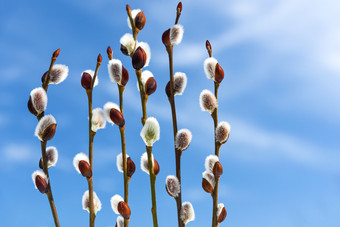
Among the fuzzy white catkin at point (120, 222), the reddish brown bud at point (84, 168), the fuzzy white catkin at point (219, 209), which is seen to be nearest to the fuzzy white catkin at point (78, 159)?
the reddish brown bud at point (84, 168)

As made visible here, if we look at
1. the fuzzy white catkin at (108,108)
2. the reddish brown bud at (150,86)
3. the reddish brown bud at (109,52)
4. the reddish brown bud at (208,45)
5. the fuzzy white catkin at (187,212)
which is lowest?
the fuzzy white catkin at (187,212)

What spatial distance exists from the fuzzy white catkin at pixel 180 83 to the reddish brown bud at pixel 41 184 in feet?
0.84

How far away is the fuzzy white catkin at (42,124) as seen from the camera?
64 centimetres

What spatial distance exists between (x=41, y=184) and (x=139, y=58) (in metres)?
0.25

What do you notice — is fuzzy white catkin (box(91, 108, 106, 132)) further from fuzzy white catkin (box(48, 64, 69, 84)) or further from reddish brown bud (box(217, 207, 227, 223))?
reddish brown bud (box(217, 207, 227, 223))

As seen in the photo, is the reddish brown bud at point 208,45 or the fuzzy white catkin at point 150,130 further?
the reddish brown bud at point 208,45

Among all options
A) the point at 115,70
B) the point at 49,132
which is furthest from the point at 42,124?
the point at 115,70

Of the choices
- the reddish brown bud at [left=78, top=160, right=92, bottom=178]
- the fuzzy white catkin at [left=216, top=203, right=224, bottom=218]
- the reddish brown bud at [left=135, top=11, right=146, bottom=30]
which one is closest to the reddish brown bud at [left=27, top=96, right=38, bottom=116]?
the reddish brown bud at [left=78, top=160, right=92, bottom=178]

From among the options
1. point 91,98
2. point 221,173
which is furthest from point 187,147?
point 91,98

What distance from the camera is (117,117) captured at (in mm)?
642

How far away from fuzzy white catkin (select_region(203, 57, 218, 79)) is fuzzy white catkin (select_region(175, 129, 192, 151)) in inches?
4.3

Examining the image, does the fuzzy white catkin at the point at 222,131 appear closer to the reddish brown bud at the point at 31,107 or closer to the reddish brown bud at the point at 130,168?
the reddish brown bud at the point at 130,168

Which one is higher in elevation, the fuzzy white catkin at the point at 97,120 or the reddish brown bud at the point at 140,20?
the reddish brown bud at the point at 140,20

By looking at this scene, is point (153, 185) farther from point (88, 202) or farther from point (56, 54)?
point (56, 54)
